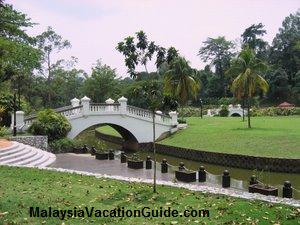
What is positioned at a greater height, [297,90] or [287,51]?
[287,51]

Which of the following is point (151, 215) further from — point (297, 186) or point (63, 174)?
point (297, 186)

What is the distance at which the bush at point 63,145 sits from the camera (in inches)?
1129

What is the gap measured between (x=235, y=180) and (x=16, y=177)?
37.2ft

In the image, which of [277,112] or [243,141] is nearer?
[243,141]

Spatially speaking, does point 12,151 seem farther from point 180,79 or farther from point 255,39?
point 255,39

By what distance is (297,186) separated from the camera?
19.8 meters

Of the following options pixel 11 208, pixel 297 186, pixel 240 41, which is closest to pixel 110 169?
pixel 297 186

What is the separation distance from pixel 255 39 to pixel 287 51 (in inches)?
422

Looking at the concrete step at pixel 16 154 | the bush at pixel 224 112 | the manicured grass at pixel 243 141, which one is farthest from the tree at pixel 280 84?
the concrete step at pixel 16 154

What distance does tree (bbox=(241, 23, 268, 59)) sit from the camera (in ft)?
292

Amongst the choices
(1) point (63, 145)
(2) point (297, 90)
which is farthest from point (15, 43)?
(2) point (297, 90)

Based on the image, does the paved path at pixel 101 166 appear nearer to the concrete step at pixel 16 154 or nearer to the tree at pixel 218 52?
the concrete step at pixel 16 154

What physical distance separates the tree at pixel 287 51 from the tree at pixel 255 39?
203 inches

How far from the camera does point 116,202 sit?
36.6 feet
